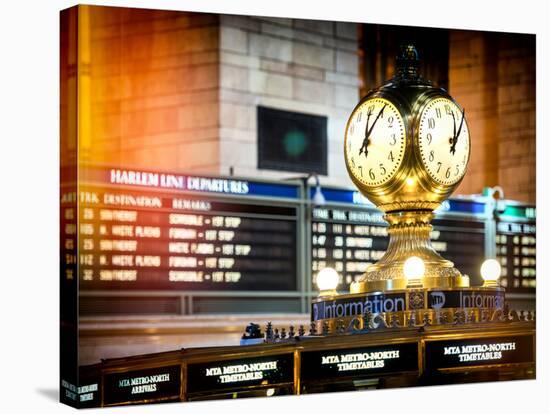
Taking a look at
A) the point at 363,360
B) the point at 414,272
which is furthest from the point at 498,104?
the point at 363,360

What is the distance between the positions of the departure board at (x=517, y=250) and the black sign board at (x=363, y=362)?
2.86 meters

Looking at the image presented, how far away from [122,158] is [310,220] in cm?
246

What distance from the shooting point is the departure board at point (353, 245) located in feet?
48.7

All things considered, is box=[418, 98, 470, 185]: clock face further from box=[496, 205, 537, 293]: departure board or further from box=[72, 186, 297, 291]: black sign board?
box=[496, 205, 537, 293]: departure board

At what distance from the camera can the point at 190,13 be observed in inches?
583

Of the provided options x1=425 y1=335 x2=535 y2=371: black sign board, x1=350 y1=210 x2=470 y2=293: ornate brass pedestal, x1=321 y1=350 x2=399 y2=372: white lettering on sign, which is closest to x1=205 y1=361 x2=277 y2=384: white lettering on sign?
x1=321 y1=350 x2=399 y2=372: white lettering on sign

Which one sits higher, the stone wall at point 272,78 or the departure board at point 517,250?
the stone wall at point 272,78

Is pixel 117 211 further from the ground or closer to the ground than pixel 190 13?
closer to the ground

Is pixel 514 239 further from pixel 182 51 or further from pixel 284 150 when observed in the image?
pixel 182 51

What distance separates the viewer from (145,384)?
11938mm

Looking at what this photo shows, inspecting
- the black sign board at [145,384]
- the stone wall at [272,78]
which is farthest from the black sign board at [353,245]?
the black sign board at [145,384]

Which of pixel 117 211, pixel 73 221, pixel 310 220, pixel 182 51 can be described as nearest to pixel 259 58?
pixel 182 51

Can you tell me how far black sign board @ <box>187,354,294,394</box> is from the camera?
12.1 meters

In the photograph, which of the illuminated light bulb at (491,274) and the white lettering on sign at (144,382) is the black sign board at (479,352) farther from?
the white lettering on sign at (144,382)
